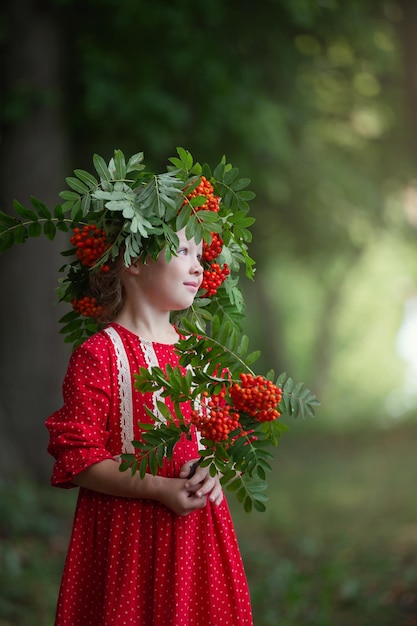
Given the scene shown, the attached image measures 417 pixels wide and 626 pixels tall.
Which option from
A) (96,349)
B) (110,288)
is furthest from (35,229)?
(96,349)

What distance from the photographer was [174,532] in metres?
2.61

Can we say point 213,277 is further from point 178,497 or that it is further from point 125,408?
point 178,497

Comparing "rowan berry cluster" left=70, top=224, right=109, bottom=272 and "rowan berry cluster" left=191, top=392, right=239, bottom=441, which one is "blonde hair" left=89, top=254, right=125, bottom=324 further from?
"rowan berry cluster" left=191, top=392, right=239, bottom=441

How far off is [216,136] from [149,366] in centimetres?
584

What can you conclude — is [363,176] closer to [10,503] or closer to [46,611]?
[10,503]

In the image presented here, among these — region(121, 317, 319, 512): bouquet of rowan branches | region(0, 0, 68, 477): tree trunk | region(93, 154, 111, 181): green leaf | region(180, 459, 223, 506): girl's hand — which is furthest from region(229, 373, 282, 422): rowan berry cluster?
region(0, 0, 68, 477): tree trunk

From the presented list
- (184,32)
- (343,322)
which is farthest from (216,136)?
(343,322)

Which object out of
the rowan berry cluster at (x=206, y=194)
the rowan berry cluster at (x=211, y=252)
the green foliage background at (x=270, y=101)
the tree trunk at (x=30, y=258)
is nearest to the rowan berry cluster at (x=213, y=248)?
the rowan berry cluster at (x=211, y=252)

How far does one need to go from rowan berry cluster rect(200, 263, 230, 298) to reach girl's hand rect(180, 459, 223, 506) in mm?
585

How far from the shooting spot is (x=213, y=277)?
112 inches

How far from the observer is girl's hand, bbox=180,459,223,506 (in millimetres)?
2535

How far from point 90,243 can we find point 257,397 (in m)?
0.74

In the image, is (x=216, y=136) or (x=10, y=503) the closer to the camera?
(x=10, y=503)

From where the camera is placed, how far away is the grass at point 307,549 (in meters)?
5.51
